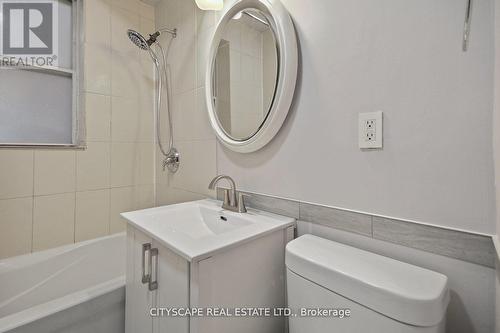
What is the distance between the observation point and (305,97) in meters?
0.89

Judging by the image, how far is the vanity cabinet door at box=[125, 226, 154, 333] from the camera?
85 centimetres

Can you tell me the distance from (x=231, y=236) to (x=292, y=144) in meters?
0.44

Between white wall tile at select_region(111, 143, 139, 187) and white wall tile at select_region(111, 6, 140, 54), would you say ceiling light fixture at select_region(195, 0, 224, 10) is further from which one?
white wall tile at select_region(111, 143, 139, 187)

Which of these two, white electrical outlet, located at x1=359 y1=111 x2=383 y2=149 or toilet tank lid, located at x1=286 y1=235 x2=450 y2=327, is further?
white electrical outlet, located at x1=359 y1=111 x2=383 y2=149

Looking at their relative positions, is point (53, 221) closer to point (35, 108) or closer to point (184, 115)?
point (35, 108)

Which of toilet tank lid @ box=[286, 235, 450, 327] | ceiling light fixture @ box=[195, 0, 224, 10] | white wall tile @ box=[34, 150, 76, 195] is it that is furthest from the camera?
white wall tile @ box=[34, 150, 76, 195]

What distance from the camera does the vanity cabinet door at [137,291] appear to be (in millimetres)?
847

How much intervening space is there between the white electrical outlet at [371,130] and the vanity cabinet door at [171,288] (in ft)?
2.16

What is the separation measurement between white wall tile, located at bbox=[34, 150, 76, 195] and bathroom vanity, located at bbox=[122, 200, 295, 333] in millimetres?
850

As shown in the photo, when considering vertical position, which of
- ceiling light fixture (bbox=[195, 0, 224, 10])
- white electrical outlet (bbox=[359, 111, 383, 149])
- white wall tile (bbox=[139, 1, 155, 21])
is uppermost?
white wall tile (bbox=[139, 1, 155, 21])

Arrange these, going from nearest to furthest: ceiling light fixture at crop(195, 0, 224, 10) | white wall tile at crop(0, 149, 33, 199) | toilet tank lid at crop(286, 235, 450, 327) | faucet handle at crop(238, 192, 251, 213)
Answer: toilet tank lid at crop(286, 235, 450, 327), faucet handle at crop(238, 192, 251, 213), ceiling light fixture at crop(195, 0, 224, 10), white wall tile at crop(0, 149, 33, 199)

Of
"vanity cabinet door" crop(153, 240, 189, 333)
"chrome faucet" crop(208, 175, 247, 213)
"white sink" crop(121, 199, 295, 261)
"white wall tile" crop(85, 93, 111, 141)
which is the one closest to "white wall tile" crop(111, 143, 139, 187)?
"white wall tile" crop(85, 93, 111, 141)

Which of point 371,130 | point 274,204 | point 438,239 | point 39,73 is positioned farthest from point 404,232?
point 39,73

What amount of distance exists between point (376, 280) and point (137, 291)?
88cm
